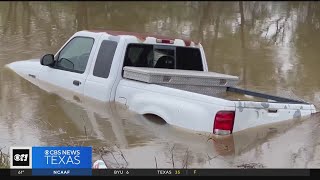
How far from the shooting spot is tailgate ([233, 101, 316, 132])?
5.97 metres

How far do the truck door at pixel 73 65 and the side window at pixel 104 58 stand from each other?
7.0 inches

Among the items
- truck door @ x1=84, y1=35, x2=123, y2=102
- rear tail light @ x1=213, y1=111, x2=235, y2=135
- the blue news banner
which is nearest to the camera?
the blue news banner

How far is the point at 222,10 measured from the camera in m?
26.0

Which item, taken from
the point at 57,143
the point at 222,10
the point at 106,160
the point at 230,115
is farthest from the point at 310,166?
the point at 222,10

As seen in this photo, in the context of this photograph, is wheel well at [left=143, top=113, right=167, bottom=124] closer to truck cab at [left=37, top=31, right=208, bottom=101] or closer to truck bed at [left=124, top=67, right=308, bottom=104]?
truck bed at [left=124, top=67, right=308, bottom=104]

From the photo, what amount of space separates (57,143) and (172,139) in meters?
1.34

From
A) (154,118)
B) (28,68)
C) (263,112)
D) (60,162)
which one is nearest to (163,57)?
(154,118)

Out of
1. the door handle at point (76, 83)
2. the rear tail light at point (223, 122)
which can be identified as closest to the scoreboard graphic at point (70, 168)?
the rear tail light at point (223, 122)

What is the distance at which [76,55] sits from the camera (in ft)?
27.2

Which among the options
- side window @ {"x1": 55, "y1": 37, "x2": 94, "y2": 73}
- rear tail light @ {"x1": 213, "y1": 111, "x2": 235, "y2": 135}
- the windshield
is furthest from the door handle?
rear tail light @ {"x1": 213, "y1": 111, "x2": 235, "y2": 135}

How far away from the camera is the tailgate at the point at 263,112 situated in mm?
5973

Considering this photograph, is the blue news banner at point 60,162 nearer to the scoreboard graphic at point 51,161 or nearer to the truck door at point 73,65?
the scoreboard graphic at point 51,161

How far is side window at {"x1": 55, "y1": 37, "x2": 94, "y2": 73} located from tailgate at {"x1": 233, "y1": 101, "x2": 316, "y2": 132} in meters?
2.97

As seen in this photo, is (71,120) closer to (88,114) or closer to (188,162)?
(88,114)
